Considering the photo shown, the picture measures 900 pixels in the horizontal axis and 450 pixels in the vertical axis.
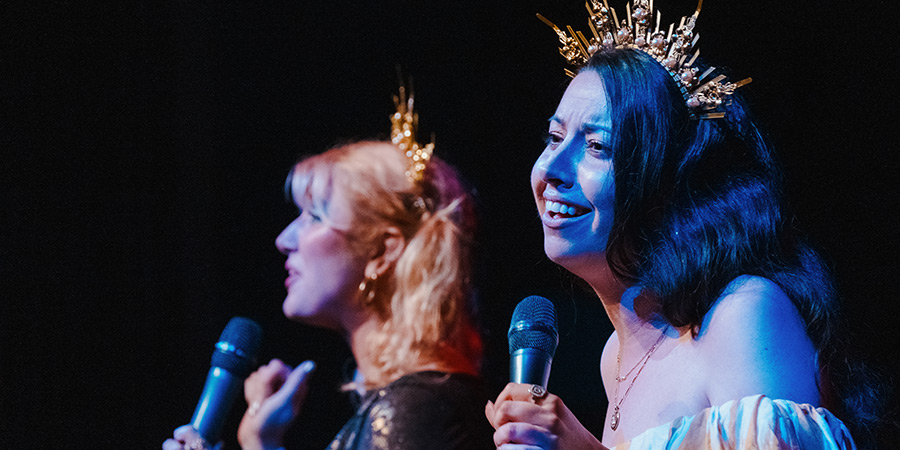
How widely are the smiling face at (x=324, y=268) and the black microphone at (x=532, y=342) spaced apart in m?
0.85

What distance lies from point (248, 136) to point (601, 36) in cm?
113

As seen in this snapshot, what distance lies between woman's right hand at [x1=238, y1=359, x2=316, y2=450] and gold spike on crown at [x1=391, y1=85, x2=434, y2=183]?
58 cm

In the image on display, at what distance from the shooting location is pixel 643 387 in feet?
4.54

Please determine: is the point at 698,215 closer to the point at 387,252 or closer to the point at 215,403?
the point at 387,252

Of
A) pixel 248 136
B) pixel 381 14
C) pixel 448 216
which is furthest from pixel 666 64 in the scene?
pixel 248 136

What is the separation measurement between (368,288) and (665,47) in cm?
95

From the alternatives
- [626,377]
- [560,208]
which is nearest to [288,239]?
[560,208]

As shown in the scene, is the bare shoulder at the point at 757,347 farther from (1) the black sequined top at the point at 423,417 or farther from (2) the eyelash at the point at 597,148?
(1) the black sequined top at the point at 423,417

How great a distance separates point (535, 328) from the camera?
4.04ft

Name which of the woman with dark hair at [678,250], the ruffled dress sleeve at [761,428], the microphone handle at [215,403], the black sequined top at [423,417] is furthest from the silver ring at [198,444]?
the ruffled dress sleeve at [761,428]

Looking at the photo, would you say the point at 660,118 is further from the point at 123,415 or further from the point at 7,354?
the point at 7,354

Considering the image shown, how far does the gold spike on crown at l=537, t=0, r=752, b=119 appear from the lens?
4.78 feet

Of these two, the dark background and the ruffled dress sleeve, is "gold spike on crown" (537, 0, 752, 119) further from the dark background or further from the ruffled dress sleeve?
the ruffled dress sleeve

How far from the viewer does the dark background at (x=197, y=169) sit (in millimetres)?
2002
